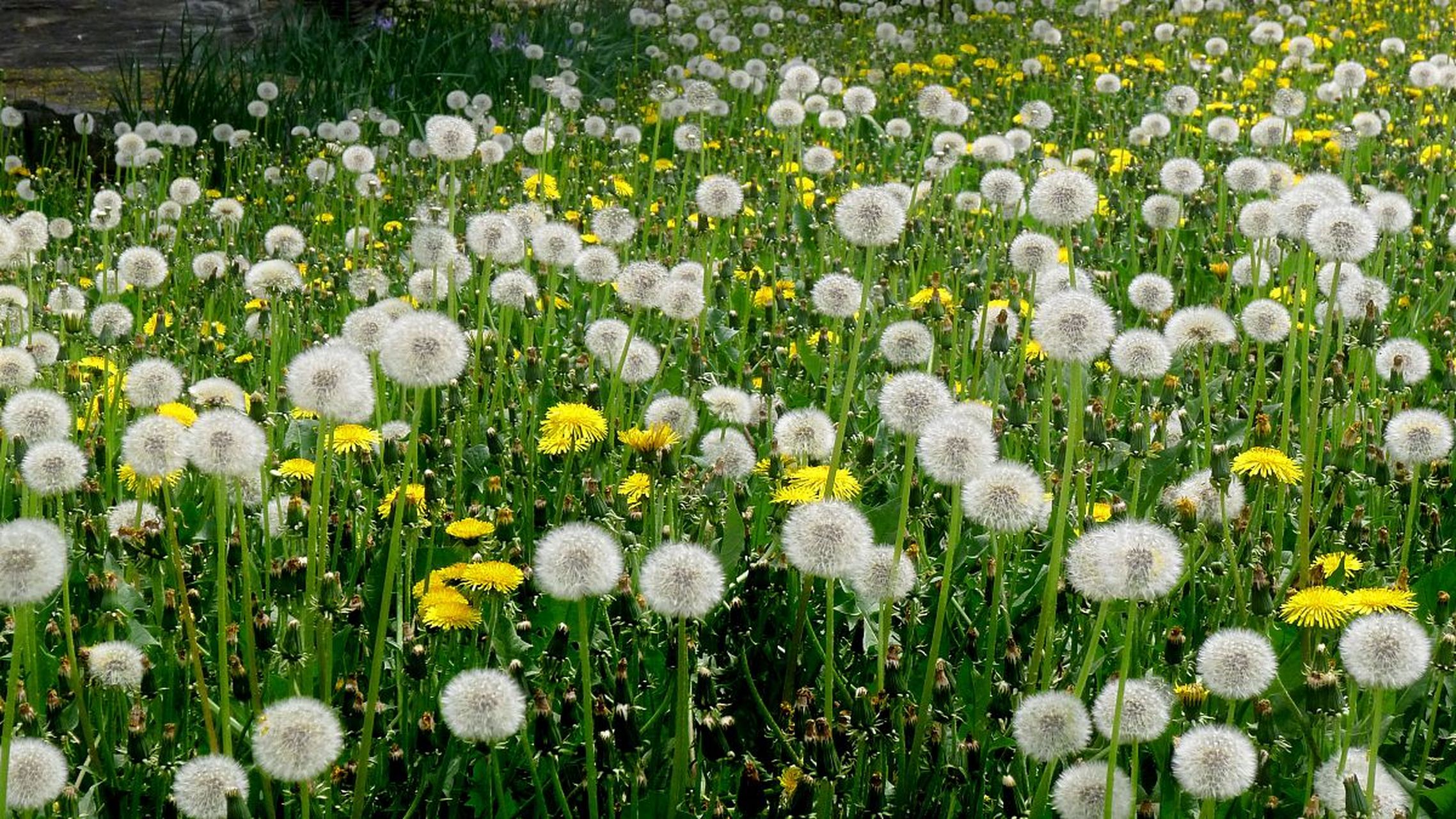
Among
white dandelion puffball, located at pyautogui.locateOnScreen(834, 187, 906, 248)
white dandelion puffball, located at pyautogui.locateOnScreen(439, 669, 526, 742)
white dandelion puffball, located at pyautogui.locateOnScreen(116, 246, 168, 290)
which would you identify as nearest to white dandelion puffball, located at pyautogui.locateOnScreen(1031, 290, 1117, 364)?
white dandelion puffball, located at pyautogui.locateOnScreen(834, 187, 906, 248)

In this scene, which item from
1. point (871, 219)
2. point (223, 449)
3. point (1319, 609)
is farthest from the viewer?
point (871, 219)

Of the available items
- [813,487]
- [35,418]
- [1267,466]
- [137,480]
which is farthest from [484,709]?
[1267,466]

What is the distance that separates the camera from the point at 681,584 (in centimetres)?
187

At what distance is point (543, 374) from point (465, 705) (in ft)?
4.90

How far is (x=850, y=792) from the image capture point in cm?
208

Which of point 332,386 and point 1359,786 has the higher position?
point 332,386

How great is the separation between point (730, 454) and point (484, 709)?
3.34ft

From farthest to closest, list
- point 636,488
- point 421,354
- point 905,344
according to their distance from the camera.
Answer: point 905,344 → point 636,488 → point 421,354

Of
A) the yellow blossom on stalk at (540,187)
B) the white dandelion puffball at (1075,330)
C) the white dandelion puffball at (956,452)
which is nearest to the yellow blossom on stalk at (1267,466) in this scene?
the white dandelion puffball at (1075,330)

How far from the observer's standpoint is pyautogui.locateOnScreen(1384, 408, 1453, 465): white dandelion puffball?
246 cm

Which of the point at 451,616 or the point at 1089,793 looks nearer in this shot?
the point at 1089,793

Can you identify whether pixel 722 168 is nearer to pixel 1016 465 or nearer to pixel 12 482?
pixel 12 482

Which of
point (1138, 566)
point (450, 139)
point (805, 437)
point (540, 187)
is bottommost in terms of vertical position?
point (805, 437)

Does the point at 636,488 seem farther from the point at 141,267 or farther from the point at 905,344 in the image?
the point at 141,267
